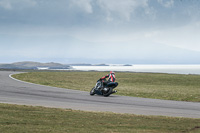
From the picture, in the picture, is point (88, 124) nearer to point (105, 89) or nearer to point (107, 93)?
point (107, 93)

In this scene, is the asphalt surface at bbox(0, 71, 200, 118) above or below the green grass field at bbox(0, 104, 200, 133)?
below

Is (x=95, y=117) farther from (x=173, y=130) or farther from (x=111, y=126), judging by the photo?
(x=173, y=130)

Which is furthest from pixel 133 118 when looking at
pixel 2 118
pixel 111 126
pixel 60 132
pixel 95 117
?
pixel 2 118

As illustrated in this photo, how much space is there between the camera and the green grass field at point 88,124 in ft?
29.6

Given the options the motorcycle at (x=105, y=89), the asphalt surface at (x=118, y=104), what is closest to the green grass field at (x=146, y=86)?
the motorcycle at (x=105, y=89)

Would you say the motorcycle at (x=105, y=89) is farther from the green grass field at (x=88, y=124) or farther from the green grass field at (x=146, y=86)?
the green grass field at (x=88, y=124)

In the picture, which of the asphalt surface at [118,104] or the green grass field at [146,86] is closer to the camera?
the asphalt surface at [118,104]

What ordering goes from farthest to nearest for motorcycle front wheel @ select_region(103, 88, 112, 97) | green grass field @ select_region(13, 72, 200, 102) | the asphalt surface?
green grass field @ select_region(13, 72, 200, 102) < motorcycle front wheel @ select_region(103, 88, 112, 97) < the asphalt surface

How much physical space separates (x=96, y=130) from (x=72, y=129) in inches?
30.1

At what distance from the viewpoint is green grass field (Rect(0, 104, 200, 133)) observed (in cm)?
902

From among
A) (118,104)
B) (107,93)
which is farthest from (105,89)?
(118,104)

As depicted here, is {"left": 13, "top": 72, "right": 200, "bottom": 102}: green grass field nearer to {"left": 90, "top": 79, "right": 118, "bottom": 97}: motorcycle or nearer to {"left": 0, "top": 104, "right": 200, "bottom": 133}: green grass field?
{"left": 90, "top": 79, "right": 118, "bottom": 97}: motorcycle

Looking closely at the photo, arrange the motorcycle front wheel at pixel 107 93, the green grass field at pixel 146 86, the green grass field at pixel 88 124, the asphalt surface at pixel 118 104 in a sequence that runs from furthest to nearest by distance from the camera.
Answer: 1. the green grass field at pixel 146 86
2. the motorcycle front wheel at pixel 107 93
3. the asphalt surface at pixel 118 104
4. the green grass field at pixel 88 124

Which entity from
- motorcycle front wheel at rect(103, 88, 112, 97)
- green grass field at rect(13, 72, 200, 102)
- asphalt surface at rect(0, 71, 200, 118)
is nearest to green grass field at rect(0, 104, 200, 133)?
asphalt surface at rect(0, 71, 200, 118)
